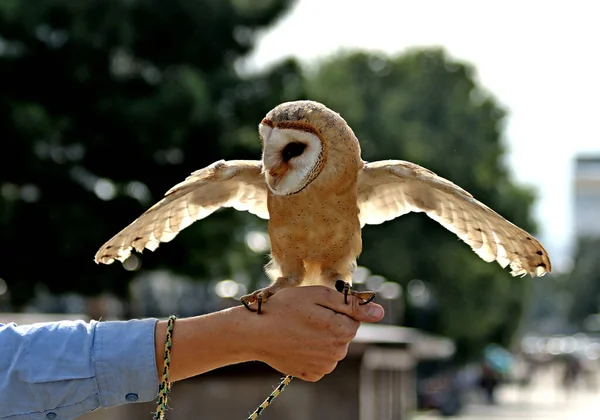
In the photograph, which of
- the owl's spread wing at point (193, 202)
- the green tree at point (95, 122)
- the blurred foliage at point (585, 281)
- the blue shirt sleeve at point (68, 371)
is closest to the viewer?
Answer: the blue shirt sleeve at point (68, 371)

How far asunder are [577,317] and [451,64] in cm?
4749

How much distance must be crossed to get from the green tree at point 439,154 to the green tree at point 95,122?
951 cm

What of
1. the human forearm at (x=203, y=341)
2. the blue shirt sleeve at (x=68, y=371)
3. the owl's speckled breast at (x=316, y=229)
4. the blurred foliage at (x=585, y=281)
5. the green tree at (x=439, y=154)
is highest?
the blurred foliage at (x=585, y=281)

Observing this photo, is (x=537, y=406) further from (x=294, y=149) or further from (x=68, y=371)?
(x=68, y=371)

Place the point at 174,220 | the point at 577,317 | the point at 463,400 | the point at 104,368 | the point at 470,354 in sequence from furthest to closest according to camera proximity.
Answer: the point at 577,317, the point at 470,354, the point at 463,400, the point at 174,220, the point at 104,368

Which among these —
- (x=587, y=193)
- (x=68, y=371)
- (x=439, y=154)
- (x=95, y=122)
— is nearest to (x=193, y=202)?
(x=68, y=371)

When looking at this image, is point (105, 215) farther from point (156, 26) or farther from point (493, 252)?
point (493, 252)

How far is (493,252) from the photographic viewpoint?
2.99 m

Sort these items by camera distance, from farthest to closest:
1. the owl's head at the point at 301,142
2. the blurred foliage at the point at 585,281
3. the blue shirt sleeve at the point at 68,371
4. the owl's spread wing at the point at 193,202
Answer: the blurred foliage at the point at 585,281, the owl's spread wing at the point at 193,202, the owl's head at the point at 301,142, the blue shirt sleeve at the point at 68,371

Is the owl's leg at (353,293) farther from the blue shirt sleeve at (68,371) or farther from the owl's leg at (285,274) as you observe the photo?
the blue shirt sleeve at (68,371)

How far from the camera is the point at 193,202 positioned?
3307mm

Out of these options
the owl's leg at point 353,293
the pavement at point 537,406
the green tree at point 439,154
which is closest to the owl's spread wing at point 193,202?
the owl's leg at point 353,293

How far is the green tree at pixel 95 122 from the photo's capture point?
16.4 meters

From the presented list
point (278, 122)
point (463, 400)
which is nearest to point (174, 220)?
point (278, 122)
